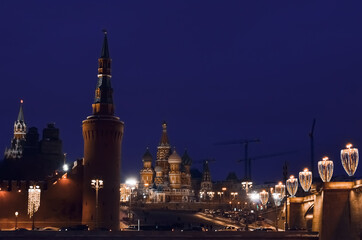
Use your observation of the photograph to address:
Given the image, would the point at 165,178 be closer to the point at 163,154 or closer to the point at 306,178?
the point at 163,154

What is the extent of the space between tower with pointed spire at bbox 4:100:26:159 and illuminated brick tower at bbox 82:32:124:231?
3643 inches

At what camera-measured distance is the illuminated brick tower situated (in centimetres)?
9238

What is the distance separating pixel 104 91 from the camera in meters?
97.2

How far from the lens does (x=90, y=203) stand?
9294 centimetres

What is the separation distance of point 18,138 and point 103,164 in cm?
10014

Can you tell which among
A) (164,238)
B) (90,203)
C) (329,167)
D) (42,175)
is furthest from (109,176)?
(42,175)

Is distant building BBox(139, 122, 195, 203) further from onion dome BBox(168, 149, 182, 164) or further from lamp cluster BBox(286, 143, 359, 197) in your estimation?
lamp cluster BBox(286, 143, 359, 197)

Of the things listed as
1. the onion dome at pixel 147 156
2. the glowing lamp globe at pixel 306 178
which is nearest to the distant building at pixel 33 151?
the onion dome at pixel 147 156

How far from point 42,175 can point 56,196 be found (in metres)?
80.6

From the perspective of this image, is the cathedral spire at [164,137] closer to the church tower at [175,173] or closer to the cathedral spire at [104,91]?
the church tower at [175,173]

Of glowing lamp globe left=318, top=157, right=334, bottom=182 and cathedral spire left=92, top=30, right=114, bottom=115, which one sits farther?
cathedral spire left=92, top=30, right=114, bottom=115

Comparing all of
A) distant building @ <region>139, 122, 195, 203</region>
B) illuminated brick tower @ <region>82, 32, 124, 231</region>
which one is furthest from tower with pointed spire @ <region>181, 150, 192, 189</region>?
illuminated brick tower @ <region>82, 32, 124, 231</region>

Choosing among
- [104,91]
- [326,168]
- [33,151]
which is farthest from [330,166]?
[33,151]

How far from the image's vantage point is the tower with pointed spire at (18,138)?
182 meters
